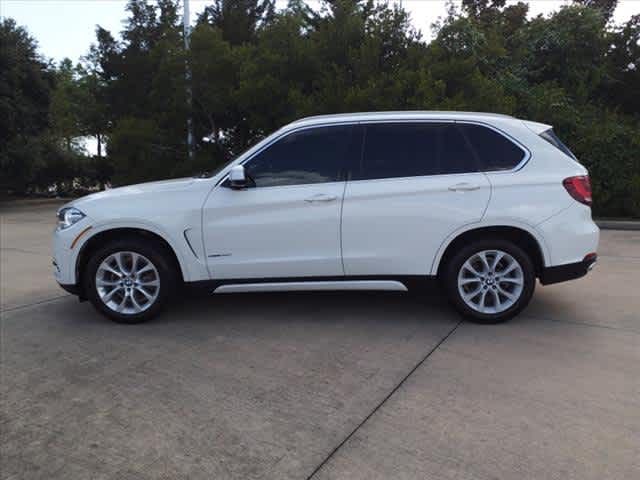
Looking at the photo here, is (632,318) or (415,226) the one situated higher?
(415,226)

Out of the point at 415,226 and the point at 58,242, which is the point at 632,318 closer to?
the point at 415,226

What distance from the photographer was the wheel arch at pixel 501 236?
14.7ft

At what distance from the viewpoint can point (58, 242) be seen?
4.71m

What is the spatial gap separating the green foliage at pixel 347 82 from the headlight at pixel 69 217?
8288 millimetres

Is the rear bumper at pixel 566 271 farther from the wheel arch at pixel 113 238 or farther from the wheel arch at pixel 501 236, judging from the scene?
the wheel arch at pixel 113 238

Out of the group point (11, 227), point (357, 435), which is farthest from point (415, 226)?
point (11, 227)

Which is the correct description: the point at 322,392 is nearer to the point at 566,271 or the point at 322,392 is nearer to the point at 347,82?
the point at 566,271

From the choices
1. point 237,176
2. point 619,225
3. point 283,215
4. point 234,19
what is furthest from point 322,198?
point 234,19

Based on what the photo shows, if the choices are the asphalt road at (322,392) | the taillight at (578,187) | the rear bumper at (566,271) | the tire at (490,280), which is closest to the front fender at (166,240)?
the asphalt road at (322,392)

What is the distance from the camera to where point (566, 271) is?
4.50m

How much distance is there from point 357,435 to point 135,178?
13.4 meters

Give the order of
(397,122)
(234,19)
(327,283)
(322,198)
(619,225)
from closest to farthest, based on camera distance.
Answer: (322,198)
(327,283)
(397,122)
(619,225)
(234,19)

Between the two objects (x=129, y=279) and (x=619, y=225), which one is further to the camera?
(x=619, y=225)

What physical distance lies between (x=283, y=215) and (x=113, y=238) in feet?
5.08
